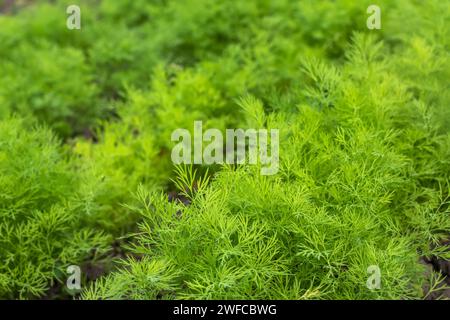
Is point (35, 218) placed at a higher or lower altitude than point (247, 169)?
lower

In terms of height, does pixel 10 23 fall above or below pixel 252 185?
above

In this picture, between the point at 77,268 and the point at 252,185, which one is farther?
the point at 77,268

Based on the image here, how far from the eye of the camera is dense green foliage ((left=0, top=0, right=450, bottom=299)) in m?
2.75

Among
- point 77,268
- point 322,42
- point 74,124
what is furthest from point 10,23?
point 77,268

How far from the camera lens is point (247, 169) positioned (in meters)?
3.02

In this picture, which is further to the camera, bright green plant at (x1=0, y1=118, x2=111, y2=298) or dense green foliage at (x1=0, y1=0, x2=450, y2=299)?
bright green plant at (x1=0, y1=118, x2=111, y2=298)

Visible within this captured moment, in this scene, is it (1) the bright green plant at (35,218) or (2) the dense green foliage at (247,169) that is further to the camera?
(1) the bright green plant at (35,218)

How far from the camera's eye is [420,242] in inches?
118

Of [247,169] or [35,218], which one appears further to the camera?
[35,218]

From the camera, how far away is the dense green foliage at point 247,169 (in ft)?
9.02

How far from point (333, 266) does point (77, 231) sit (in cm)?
154
